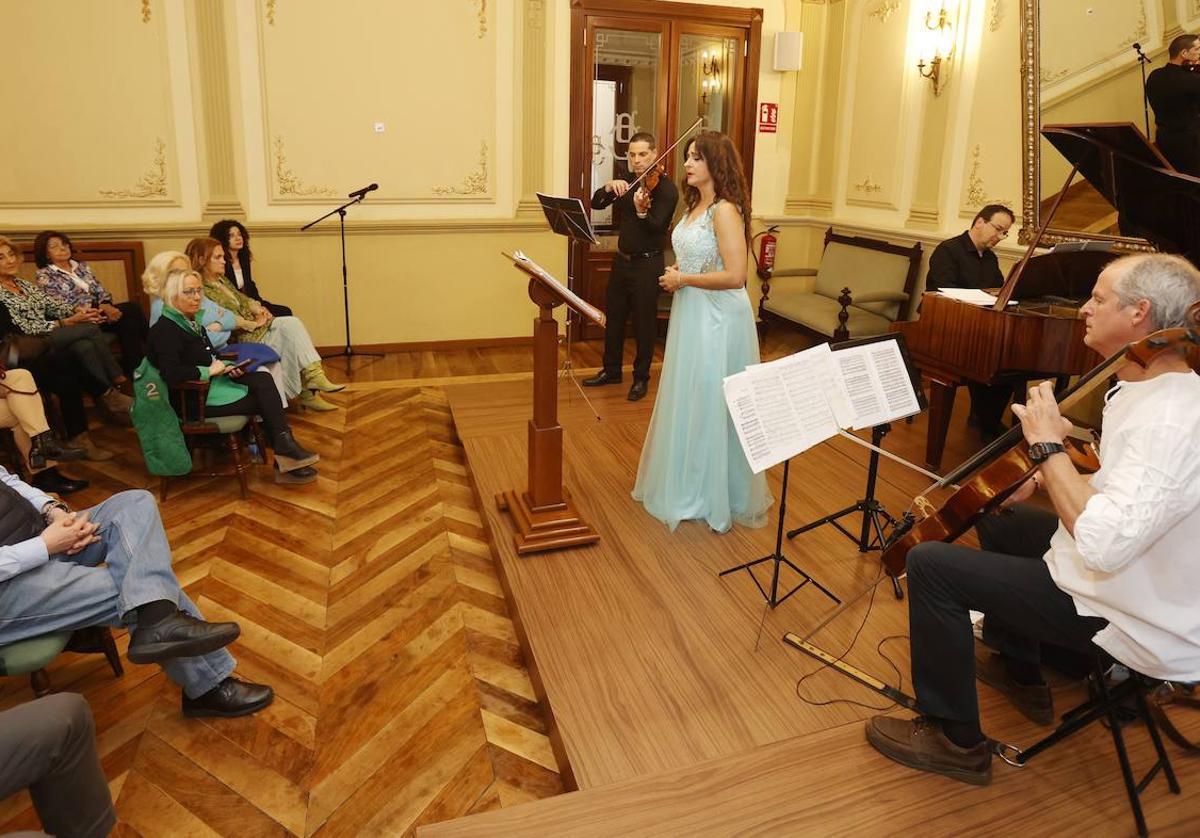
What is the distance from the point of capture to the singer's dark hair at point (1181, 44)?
3.73m

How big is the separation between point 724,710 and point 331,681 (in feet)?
4.08

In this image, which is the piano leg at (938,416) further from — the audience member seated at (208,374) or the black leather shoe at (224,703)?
the black leather shoe at (224,703)

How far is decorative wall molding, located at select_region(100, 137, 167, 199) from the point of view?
18.8 ft

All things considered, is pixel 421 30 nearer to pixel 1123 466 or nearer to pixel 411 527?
pixel 411 527

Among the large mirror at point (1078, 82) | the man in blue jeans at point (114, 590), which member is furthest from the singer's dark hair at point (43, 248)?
the large mirror at point (1078, 82)

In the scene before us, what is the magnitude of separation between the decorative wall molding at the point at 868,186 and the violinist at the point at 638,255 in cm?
215

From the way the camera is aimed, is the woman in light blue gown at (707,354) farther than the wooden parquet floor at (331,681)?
Yes

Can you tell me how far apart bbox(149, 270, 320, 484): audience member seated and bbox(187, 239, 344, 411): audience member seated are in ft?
2.05

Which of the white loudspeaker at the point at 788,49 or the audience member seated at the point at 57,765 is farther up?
the white loudspeaker at the point at 788,49

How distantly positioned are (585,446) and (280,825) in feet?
8.42

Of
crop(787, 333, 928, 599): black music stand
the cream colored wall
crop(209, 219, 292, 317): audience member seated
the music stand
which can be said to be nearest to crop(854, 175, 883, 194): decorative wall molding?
the cream colored wall

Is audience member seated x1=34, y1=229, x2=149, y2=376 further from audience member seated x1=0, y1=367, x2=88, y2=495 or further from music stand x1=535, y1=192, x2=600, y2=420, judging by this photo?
music stand x1=535, y1=192, x2=600, y2=420

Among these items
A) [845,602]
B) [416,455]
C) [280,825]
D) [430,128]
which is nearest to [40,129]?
[430,128]

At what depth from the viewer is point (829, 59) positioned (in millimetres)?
6988
